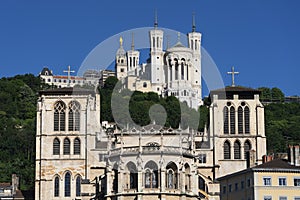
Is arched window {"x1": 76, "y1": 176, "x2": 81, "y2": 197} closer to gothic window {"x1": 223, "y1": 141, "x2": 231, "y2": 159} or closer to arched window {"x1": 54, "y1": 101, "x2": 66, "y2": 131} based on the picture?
arched window {"x1": 54, "y1": 101, "x2": 66, "y2": 131}

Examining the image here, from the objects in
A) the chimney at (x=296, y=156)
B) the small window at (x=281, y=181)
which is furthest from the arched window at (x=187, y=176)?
the small window at (x=281, y=181)

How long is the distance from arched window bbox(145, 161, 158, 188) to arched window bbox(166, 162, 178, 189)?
116cm

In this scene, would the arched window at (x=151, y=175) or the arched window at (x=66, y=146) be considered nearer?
A: the arched window at (x=151, y=175)

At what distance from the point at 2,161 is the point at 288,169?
201ft

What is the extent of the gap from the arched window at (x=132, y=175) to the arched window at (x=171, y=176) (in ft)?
9.89

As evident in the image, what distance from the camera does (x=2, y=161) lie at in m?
130

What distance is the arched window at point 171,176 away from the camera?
86.3 meters

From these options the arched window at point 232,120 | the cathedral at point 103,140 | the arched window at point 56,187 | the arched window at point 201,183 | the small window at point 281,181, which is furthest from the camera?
the arched window at point 232,120

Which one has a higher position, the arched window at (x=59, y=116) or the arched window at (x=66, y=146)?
the arched window at (x=59, y=116)

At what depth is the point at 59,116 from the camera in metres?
107

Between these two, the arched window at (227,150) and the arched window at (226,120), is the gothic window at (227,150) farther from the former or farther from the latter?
the arched window at (226,120)

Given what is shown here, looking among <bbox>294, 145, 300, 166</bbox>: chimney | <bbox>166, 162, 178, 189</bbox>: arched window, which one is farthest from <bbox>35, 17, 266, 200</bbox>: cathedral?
<bbox>294, 145, 300, 166</bbox>: chimney

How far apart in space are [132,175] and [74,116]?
73.8 ft

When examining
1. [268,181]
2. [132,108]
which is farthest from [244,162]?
[132,108]
